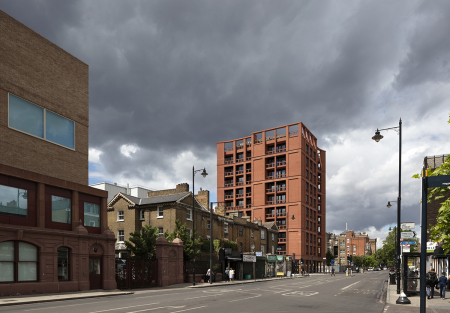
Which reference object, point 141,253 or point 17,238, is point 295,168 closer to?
point 141,253

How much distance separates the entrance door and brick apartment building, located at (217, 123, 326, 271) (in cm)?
6205

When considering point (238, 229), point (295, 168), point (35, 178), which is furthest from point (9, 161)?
point (295, 168)

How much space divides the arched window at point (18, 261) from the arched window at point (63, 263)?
1.85m

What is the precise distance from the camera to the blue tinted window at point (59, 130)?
2939cm

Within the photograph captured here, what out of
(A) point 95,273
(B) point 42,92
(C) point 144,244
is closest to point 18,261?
(A) point 95,273

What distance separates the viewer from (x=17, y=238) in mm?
23797

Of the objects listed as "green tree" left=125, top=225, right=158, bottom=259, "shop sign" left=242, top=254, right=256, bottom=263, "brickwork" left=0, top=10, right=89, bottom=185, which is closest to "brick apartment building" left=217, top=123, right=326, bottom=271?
"shop sign" left=242, top=254, right=256, bottom=263

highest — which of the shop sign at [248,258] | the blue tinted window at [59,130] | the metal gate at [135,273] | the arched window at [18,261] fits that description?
the blue tinted window at [59,130]

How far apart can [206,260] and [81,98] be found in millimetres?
23751

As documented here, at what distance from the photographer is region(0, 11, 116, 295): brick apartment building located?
2452 cm

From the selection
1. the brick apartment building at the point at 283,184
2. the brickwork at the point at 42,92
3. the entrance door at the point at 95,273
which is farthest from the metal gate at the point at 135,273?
the brick apartment building at the point at 283,184

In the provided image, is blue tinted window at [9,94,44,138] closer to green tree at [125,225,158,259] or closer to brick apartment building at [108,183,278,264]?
green tree at [125,225,158,259]

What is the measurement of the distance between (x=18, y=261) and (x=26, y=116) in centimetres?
1023

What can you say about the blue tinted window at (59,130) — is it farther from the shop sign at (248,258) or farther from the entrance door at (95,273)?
the shop sign at (248,258)
